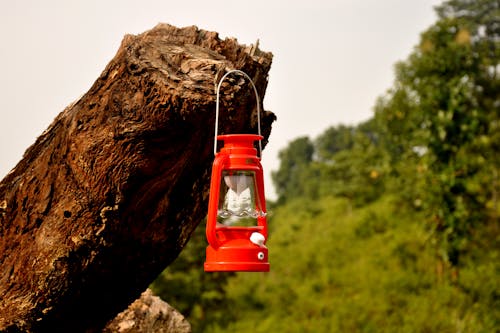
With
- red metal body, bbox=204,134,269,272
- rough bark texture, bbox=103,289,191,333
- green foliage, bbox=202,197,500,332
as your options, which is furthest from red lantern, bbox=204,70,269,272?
green foliage, bbox=202,197,500,332

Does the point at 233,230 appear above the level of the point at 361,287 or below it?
below

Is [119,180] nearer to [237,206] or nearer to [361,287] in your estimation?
[237,206]

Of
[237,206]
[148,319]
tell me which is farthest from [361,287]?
[237,206]

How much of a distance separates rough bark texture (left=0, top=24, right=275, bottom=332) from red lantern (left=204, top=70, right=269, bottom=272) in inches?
9.9

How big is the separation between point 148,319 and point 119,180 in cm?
192

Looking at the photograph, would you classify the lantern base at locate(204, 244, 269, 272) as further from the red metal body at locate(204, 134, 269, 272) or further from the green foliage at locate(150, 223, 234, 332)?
the green foliage at locate(150, 223, 234, 332)

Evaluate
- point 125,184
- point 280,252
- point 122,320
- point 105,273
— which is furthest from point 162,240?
point 280,252

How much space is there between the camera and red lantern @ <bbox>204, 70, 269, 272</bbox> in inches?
102

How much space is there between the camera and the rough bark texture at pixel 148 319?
14.9 ft

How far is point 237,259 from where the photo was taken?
2.63m

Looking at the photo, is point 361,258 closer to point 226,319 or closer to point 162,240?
point 226,319

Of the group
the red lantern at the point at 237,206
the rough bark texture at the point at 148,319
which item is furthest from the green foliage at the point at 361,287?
the red lantern at the point at 237,206

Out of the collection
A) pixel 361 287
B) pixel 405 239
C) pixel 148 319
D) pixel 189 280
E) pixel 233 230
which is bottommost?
pixel 148 319

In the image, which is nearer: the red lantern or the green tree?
the red lantern
